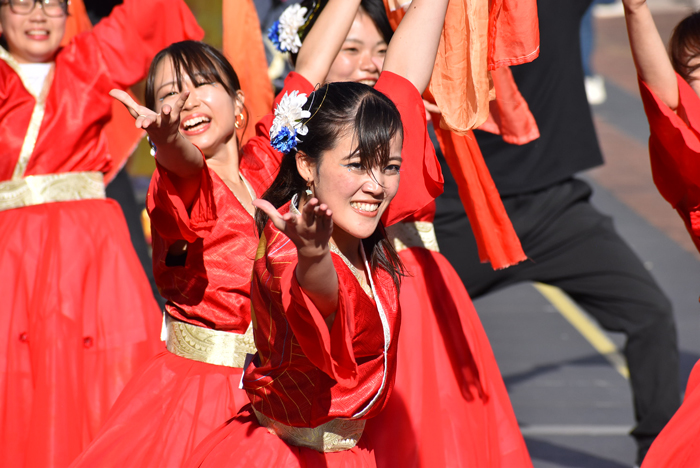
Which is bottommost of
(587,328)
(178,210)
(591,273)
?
(587,328)

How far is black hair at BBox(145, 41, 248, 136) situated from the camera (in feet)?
9.23

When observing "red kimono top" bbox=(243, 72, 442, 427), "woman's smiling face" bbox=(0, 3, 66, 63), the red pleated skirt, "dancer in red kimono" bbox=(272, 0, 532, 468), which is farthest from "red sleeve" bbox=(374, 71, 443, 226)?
"woman's smiling face" bbox=(0, 3, 66, 63)

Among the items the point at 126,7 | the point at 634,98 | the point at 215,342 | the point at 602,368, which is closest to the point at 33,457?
the point at 215,342

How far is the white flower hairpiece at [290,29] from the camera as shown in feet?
10.8

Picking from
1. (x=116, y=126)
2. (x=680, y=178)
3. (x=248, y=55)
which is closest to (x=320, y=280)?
(x=680, y=178)

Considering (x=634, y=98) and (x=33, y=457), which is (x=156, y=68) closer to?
(x=33, y=457)

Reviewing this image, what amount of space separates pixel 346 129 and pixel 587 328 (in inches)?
185

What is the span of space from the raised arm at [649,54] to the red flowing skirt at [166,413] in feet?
4.67

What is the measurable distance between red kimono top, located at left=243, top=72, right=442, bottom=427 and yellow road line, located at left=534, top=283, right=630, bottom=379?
328 centimetres

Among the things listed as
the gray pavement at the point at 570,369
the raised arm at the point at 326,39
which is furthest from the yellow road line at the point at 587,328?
the raised arm at the point at 326,39

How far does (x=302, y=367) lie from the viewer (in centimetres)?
204

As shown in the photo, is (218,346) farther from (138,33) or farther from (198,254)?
(138,33)

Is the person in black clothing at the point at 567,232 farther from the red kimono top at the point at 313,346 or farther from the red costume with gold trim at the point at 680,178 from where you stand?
the red kimono top at the point at 313,346

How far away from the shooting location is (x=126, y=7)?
3.58m
